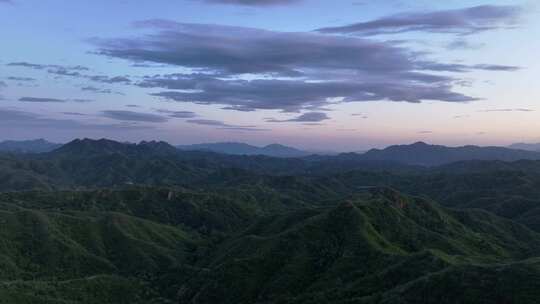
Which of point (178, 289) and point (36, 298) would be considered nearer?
point (36, 298)

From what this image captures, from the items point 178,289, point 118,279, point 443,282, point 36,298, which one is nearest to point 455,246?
point 443,282

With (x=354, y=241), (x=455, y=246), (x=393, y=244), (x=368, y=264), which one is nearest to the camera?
(x=368, y=264)

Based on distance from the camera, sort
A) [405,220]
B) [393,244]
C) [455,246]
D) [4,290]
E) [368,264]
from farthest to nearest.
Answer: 1. [405,220]
2. [455,246]
3. [393,244]
4. [368,264]
5. [4,290]

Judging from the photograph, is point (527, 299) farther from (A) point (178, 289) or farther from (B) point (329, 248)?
(A) point (178, 289)

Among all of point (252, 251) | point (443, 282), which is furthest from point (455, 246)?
point (443, 282)

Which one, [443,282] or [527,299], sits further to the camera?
[443,282]

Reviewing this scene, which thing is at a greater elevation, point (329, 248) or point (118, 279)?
point (329, 248)

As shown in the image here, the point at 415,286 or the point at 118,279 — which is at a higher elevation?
the point at 415,286

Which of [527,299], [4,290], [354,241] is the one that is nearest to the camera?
[527,299]

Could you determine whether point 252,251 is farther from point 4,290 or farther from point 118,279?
point 4,290
